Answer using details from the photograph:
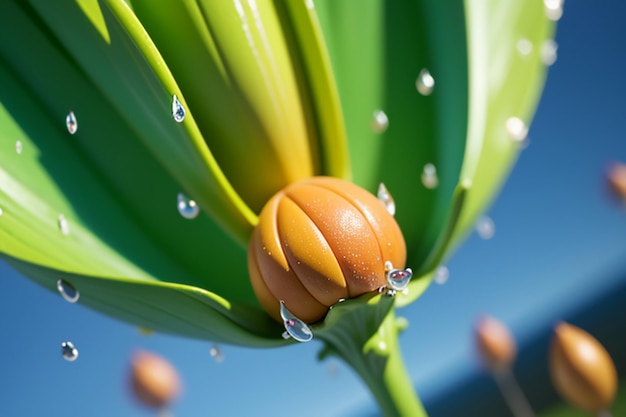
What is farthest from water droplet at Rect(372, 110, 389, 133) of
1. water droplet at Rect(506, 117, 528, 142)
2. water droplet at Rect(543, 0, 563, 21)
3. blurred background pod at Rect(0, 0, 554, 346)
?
water droplet at Rect(543, 0, 563, 21)

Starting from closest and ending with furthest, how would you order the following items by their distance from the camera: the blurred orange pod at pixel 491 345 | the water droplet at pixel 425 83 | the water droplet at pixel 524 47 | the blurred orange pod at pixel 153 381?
1. the water droplet at pixel 425 83
2. the water droplet at pixel 524 47
3. the blurred orange pod at pixel 153 381
4. the blurred orange pod at pixel 491 345

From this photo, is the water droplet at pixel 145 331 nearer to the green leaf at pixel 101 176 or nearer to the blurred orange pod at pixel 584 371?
the green leaf at pixel 101 176

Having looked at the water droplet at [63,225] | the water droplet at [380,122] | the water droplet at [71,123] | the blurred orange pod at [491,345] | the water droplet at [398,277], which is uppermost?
the water droplet at [71,123]

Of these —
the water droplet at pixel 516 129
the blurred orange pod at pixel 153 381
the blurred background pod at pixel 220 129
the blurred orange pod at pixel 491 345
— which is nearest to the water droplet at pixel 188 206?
the blurred background pod at pixel 220 129

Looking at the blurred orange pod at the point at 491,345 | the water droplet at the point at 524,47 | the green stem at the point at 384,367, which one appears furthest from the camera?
the blurred orange pod at the point at 491,345

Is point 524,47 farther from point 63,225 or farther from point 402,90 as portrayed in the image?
point 63,225

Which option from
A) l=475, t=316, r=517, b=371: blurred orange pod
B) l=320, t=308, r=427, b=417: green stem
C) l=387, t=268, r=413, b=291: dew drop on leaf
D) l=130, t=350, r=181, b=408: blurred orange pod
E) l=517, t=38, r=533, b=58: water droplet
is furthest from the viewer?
l=475, t=316, r=517, b=371: blurred orange pod

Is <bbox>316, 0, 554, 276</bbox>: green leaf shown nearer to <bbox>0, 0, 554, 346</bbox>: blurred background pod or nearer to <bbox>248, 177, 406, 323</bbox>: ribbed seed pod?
<bbox>0, 0, 554, 346</bbox>: blurred background pod
